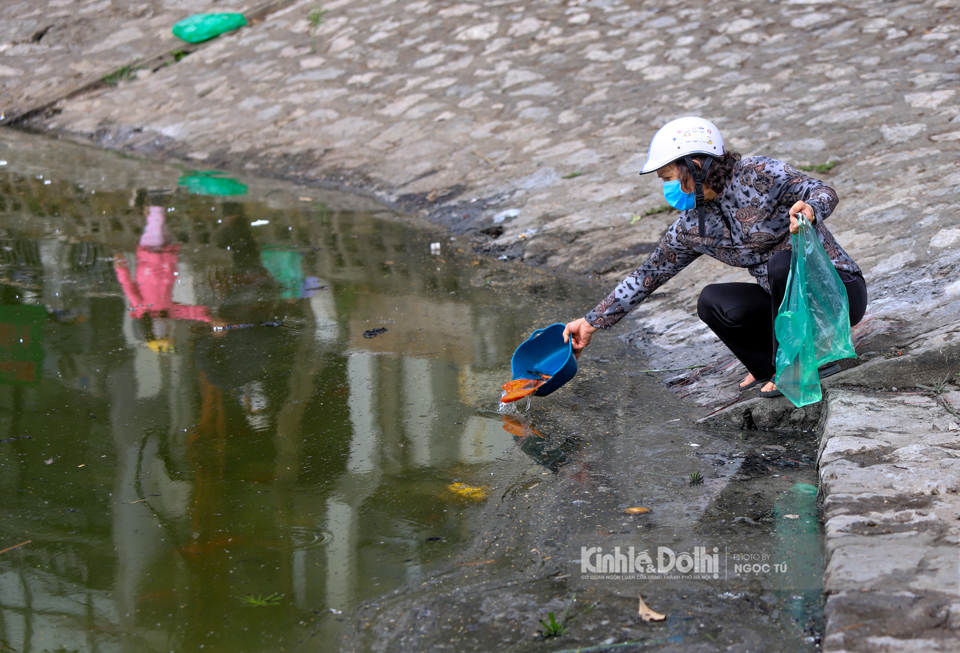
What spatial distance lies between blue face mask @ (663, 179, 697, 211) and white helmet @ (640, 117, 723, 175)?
5.1 inches

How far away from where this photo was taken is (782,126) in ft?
20.8

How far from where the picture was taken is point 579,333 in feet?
11.2

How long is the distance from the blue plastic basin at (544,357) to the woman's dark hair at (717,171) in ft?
2.74

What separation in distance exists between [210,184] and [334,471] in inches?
209

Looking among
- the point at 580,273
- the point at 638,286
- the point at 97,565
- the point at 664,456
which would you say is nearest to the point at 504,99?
the point at 580,273

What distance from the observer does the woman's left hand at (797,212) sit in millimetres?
2930

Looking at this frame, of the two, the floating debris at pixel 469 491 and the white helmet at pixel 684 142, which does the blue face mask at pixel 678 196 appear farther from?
the floating debris at pixel 469 491

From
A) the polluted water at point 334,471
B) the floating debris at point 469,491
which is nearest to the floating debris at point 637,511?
the polluted water at point 334,471

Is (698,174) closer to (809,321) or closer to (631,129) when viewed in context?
(809,321)

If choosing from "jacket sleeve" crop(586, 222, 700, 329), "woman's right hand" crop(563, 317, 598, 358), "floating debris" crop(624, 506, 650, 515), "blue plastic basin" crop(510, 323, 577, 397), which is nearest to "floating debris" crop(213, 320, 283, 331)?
"blue plastic basin" crop(510, 323, 577, 397)

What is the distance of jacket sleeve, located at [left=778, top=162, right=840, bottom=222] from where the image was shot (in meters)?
2.94

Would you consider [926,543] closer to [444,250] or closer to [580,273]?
[580,273]

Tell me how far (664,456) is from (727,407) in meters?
0.44

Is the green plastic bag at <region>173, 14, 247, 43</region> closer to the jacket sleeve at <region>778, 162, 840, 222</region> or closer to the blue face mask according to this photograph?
the blue face mask
